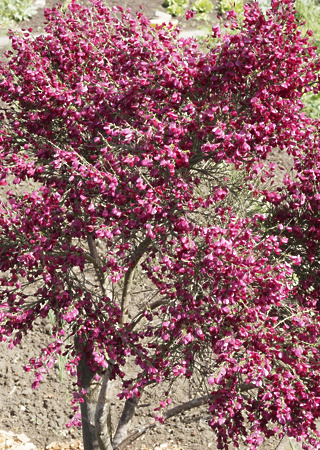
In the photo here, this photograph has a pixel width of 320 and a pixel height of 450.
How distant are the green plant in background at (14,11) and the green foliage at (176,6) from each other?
10.8ft

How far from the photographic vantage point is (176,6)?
13.1 metres

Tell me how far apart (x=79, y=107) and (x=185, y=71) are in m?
0.97

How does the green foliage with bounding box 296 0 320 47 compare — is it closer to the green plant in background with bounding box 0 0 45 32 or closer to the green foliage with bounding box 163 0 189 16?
the green foliage with bounding box 163 0 189 16

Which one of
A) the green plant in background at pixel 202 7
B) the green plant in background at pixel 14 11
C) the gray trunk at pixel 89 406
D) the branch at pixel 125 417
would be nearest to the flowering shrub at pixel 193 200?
the branch at pixel 125 417

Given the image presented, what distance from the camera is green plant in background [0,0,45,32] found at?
12.8 metres

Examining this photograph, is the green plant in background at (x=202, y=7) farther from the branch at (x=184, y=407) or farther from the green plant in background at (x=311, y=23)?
the branch at (x=184, y=407)

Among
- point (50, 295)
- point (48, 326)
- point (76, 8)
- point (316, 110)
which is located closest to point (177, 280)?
point (50, 295)

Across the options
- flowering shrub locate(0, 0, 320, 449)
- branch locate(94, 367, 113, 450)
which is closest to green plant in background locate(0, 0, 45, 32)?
flowering shrub locate(0, 0, 320, 449)

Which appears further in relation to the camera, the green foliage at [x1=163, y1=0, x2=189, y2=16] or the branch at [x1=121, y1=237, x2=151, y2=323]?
the green foliage at [x1=163, y1=0, x2=189, y2=16]

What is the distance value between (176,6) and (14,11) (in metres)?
3.93

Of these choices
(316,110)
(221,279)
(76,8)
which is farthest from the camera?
(316,110)

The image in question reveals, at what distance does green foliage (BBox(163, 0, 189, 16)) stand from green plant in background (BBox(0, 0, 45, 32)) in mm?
3288

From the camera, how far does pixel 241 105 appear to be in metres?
3.38

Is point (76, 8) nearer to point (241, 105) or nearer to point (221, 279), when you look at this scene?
point (241, 105)
